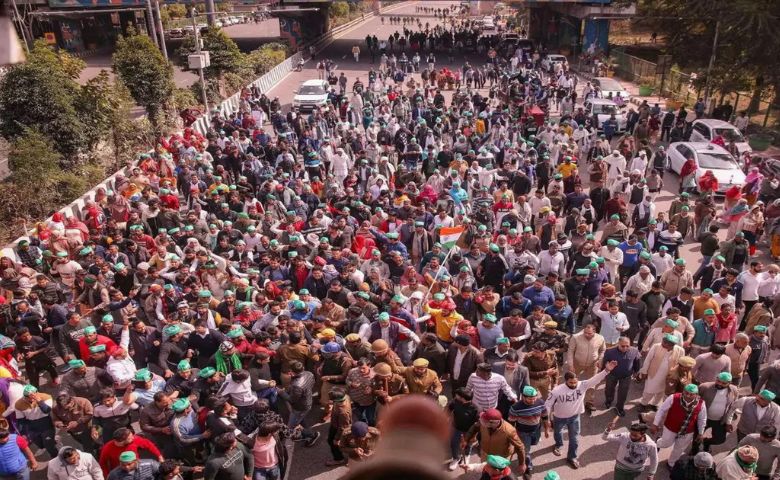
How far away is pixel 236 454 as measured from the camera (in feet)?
21.1

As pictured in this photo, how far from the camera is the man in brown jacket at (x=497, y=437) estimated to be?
6762mm

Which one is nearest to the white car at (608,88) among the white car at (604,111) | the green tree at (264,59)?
the white car at (604,111)

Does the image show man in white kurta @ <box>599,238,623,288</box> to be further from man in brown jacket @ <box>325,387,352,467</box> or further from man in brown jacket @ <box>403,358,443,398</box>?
man in brown jacket @ <box>325,387,352,467</box>

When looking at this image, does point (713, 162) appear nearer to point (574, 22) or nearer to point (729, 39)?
point (729, 39)

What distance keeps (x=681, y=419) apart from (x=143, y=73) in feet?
74.6

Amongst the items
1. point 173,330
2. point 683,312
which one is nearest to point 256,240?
point 173,330

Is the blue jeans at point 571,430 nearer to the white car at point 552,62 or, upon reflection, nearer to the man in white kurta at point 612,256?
the man in white kurta at point 612,256

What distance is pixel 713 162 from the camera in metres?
17.5

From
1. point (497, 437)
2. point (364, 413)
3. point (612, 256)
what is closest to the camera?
point (497, 437)

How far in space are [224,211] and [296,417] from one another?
19.6 ft

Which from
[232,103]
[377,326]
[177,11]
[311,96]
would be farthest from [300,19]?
[377,326]

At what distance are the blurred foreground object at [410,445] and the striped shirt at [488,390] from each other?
19.6ft

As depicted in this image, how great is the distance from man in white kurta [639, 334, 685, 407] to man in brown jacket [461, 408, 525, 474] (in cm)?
238

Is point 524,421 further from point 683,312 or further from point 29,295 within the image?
point 29,295
